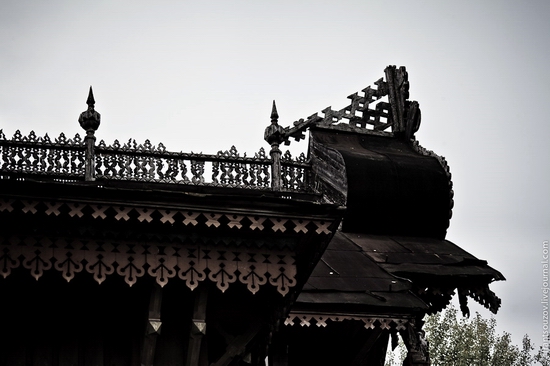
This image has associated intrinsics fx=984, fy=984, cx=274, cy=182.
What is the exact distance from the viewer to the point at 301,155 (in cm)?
1914

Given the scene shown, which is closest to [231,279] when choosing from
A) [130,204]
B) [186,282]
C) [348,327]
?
[186,282]

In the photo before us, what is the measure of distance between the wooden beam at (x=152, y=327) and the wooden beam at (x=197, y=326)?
0.42 m

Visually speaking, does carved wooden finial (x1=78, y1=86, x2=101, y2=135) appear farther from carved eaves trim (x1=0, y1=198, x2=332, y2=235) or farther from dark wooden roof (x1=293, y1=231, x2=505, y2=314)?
dark wooden roof (x1=293, y1=231, x2=505, y2=314)

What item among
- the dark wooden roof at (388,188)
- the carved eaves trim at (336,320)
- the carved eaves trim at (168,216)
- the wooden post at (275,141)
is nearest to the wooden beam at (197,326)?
the carved eaves trim at (168,216)

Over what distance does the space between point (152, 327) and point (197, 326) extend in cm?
53

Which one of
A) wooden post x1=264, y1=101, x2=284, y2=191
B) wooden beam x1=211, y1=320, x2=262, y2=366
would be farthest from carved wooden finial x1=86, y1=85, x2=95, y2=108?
wooden beam x1=211, y1=320, x2=262, y2=366

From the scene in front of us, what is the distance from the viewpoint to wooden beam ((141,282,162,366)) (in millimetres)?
11180

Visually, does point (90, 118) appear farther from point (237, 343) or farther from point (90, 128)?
point (237, 343)

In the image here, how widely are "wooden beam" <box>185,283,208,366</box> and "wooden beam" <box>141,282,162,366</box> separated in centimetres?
42

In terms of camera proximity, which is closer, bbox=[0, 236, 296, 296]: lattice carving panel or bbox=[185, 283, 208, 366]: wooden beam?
bbox=[0, 236, 296, 296]: lattice carving panel

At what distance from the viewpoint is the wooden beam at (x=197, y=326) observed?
11.4 meters

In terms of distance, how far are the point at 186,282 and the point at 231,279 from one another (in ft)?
1.80

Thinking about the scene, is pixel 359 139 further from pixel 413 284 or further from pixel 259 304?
pixel 259 304

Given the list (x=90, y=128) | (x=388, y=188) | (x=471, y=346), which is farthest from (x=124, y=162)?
(x=471, y=346)
